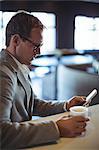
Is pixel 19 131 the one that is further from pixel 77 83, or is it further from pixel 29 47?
pixel 77 83

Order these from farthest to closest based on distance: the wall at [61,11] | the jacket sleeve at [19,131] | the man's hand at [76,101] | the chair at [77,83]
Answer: the wall at [61,11], the chair at [77,83], the man's hand at [76,101], the jacket sleeve at [19,131]

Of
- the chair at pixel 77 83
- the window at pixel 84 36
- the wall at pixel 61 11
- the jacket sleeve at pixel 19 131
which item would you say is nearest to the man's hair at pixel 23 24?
the jacket sleeve at pixel 19 131

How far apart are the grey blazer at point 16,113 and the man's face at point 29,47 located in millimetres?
76

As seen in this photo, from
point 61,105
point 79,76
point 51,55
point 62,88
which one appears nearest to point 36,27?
point 61,105

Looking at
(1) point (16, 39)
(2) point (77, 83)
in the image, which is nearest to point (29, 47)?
(1) point (16, 39)

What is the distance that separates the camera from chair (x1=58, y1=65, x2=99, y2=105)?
3.66m

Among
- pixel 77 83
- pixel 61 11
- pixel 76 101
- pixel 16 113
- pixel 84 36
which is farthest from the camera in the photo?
pixel 61 11

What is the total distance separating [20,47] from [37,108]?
17.2 inches

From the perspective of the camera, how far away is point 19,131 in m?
1.13

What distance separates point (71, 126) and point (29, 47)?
1.54 ft

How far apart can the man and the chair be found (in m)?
1.82

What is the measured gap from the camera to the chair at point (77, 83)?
3.66m

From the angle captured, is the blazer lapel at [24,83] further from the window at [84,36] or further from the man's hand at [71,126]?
the window at [84,36]

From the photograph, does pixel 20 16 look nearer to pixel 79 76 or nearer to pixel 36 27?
pixel 36 27
